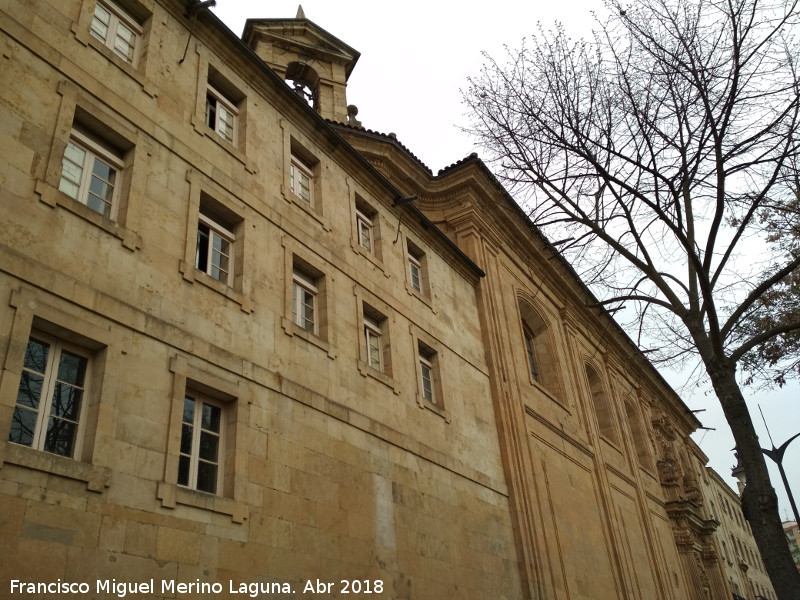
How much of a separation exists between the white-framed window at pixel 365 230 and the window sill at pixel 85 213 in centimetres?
608

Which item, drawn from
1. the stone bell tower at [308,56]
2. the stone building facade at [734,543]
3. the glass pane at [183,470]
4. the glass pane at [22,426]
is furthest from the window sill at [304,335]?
the stone building facade at [734,543]

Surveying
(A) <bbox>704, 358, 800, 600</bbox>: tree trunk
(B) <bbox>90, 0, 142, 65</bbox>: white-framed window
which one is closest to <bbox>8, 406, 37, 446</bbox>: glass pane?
(B) <bbox>90, 0, 142, 65</bbox>: white-framed window

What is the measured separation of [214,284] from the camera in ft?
30.3

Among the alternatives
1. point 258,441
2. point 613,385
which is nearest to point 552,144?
point 258,441

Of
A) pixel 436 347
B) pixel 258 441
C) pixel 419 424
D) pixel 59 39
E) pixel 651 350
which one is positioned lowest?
pixel 258 441

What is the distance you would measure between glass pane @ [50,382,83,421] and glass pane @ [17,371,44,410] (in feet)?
0.54

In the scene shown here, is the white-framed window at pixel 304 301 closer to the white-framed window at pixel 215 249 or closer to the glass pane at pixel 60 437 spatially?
the white-framed window at pixel 215 249

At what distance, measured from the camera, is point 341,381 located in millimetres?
11062

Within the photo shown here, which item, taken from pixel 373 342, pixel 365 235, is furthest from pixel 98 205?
pixel 365 235

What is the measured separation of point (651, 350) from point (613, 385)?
1535 cm

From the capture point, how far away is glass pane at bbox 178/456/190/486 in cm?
791

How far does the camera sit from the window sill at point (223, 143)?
404 inches

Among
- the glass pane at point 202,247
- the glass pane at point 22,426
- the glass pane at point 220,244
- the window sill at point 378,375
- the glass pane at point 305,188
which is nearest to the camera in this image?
the glass pane at point 22,426

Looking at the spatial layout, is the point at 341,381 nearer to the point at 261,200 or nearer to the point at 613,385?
the point at 261,200
